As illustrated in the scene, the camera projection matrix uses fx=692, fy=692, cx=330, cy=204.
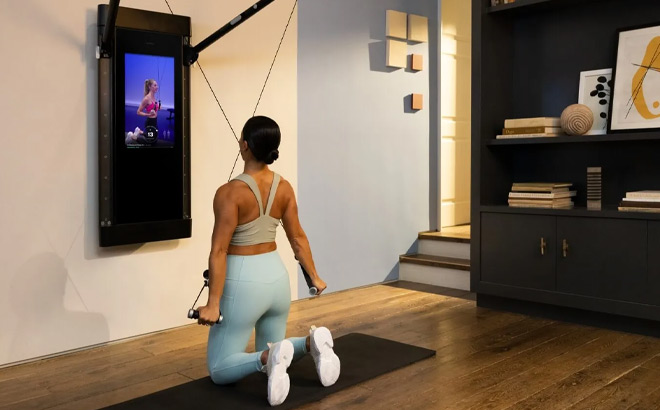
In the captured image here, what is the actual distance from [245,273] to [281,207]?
0.31 metres

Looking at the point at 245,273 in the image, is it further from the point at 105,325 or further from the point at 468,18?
the point at 468,18

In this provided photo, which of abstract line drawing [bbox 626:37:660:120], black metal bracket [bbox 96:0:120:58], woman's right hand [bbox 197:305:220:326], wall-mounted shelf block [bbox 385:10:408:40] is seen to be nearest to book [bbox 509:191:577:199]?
abstract line drawing [bbox 626:37:660:120]

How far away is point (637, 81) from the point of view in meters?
3.76

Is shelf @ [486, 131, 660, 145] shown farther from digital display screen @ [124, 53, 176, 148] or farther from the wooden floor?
digital display screen @ [124, 53, 176, 148]

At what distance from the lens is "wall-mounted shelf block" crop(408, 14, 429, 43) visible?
5.16m

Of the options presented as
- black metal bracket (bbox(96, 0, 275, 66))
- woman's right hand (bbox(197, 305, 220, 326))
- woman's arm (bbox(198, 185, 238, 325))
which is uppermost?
black metal bracket (bbox(96, 0, 275, 66))

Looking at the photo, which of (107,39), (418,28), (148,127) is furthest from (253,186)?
(418,28)

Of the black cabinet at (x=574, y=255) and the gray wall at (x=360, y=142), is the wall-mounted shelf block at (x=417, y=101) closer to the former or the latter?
the gray wall at (x=360, y=142)

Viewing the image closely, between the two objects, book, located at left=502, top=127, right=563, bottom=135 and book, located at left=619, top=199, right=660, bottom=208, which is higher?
book, located at left=502, top=127, right=563, bottom=135

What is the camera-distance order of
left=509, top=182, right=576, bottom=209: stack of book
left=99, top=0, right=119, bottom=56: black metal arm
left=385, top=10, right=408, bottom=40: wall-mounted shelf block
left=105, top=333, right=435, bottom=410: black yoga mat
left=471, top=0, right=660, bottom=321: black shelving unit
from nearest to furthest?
left=105, top=333, right=435, bottom=410: black yoga mat
left=99, top=0, right=119, bottom=56: black metal arm
left=471, top=0, right=660, bottom=321: black shelving unit
left=509, top=182, right=576, bottom=209: stack of book
left=385, top=10, right=408, bottom=40: wall-mounted shelf block

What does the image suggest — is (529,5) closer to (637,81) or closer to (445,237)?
(637,81)

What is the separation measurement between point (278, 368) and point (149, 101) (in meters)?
1.68

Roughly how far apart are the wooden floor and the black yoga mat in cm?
6

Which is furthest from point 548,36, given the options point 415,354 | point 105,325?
point 105,325
